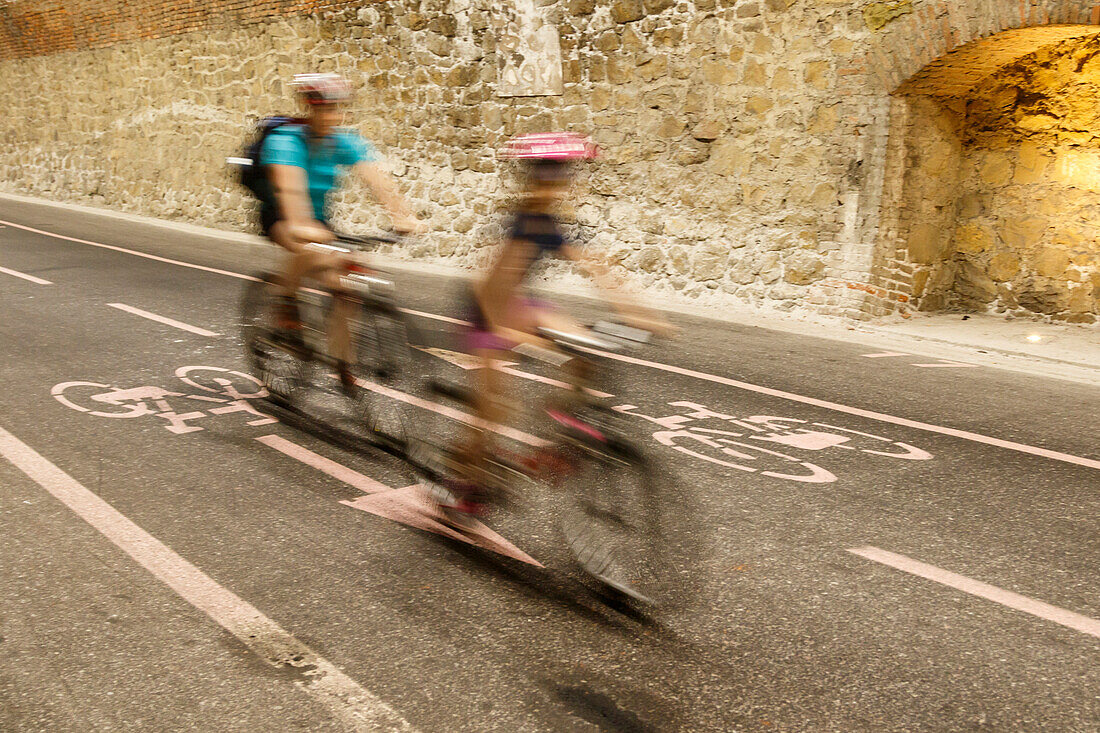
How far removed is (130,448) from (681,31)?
8.33 metres

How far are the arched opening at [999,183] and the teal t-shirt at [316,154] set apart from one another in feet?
20.5

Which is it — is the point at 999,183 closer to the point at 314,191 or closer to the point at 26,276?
the point at 314,191

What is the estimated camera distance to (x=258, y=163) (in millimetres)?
5426

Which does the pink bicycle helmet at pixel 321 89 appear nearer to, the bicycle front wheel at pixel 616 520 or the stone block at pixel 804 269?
the bicycle front wheel at pixel 616 520

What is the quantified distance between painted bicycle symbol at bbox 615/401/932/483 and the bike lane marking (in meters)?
1.61

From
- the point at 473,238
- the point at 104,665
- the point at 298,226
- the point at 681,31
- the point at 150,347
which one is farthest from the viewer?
the point at 473,238

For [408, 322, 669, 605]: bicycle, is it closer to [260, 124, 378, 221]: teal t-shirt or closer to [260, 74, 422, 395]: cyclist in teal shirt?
[260, 74, 422, 395]: cyclist in teal shirt

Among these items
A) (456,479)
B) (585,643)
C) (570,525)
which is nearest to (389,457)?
(456,479)

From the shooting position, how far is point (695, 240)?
36.4 ft

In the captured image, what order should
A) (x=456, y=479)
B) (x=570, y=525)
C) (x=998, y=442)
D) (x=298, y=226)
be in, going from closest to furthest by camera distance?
1. (x=570, y=525)
2. (x=456, y=479)
3. (x=298, y=226)
4. (x=998, y=442)

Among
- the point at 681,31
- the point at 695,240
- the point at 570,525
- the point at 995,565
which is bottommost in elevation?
the point at 995,565

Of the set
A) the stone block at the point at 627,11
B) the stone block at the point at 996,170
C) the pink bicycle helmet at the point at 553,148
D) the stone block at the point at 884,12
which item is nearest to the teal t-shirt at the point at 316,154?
the pink bicycle helmet at the point at 553,148

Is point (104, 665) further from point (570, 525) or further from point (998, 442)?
point (998, 442)

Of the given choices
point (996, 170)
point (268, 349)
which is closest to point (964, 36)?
point (996, 170)
